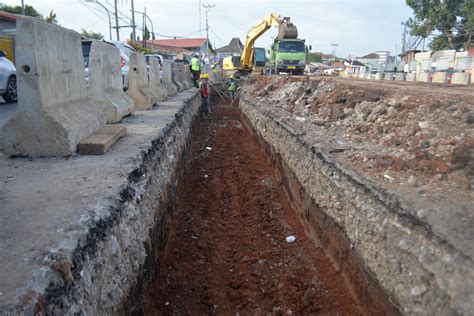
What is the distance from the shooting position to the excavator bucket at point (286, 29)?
18203mm

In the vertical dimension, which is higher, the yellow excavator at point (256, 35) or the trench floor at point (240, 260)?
the yellow excavator at point (256, 35)

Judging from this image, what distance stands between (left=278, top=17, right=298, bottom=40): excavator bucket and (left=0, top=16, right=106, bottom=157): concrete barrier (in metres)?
15.5

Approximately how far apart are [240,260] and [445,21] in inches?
1334

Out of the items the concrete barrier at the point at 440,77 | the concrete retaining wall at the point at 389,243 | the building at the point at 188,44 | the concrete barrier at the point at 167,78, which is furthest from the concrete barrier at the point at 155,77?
the building at the point at 188,44

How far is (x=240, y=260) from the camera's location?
154 inches

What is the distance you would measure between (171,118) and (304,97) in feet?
10.9

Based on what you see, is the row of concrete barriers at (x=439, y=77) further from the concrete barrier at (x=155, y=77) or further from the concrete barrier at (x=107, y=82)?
the concrete barrier at (x=107, y=82)

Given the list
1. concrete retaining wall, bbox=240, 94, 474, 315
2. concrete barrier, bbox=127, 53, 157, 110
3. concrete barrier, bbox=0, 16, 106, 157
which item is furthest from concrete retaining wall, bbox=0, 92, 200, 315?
concrete barrier, bbox=127, 53, 157, 110

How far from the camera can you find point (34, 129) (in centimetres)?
368

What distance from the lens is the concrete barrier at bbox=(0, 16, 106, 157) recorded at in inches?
132

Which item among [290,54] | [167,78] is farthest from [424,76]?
[167,78]

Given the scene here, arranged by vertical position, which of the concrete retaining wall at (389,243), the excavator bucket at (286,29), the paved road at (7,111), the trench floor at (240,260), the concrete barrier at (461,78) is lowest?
the trench floor at (240,260)

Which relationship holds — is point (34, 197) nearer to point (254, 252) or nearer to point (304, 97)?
point (254, 252)

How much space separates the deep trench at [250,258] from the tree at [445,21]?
30.7 meters
